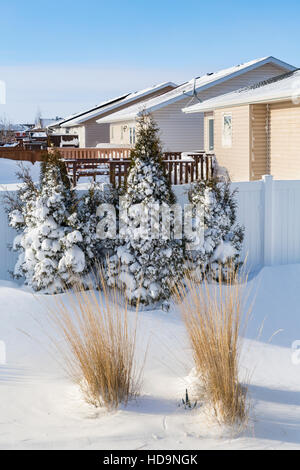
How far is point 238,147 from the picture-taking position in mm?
17062

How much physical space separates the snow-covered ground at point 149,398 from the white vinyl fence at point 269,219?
183cm

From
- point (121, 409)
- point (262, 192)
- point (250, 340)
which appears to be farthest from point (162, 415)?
point (262, 192)

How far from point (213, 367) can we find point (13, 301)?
360cm

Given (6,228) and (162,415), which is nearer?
(162,415)

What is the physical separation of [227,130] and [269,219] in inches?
374

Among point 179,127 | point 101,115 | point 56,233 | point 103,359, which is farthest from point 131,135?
point 103,359

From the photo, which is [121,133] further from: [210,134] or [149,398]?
[149,398]

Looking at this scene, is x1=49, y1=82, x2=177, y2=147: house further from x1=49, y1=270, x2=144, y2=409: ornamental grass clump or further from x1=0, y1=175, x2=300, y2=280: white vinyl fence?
x1=49, y1=270, x2=144, y2=409: ornamental grass clump

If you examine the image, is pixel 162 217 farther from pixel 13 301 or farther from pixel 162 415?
pixel 162 415

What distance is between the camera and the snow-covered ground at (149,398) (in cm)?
431

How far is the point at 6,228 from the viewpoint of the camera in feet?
26.9

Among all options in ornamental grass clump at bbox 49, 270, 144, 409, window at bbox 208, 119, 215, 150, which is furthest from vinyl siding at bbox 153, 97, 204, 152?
ornamental grass clump at bbox 49, 270, 144, 409

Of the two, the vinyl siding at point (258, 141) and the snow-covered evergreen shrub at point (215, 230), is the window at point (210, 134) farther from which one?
the snow-covered evergreen shrub at point (215, 230)

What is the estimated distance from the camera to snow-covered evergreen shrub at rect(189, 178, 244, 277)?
Answer: 8086 millimetres
